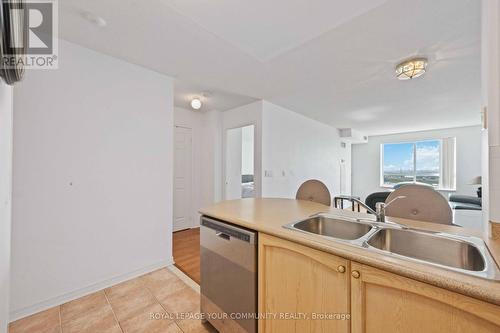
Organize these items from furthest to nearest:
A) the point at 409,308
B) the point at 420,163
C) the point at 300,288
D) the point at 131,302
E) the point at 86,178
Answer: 1. the point at 420,163
2. the point at 86,178
3. the point at 131,302
4. the point at 300,288
5. the point at 409,308

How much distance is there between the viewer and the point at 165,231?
239 cm

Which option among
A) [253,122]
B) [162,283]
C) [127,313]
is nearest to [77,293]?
[127,313]

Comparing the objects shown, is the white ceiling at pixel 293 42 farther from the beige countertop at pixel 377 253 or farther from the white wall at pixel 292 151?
the beige countertop at pixel 377 253

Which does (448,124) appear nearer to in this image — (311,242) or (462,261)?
(462,261)

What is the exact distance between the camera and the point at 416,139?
5.84 m

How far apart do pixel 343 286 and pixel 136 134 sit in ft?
7.72

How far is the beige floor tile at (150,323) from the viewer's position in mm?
1439

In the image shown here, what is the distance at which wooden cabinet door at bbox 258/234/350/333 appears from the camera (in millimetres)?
824

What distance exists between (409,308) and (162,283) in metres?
2.14

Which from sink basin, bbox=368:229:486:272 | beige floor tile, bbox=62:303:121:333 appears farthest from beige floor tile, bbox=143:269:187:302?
sink basin, bbox=368:229:486:272

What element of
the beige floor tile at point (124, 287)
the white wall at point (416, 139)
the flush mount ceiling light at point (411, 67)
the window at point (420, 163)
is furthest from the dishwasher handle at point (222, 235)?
the window at point (420, 163)

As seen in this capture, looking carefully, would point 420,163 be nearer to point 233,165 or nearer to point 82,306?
point 233,165

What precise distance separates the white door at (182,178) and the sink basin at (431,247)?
3.50m

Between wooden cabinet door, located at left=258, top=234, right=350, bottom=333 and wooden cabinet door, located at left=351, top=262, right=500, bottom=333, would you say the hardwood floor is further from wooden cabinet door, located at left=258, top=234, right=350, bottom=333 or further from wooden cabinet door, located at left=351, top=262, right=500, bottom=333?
wooden cabinet door, located at left=351, top=262, right=500, bottom=333
